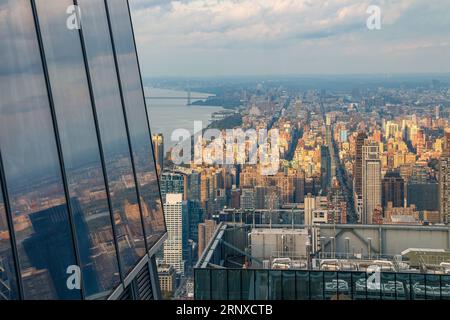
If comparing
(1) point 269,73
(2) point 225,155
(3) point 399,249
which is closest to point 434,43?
(1) point 269,73

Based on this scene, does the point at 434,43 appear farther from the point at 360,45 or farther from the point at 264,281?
the point at 264,281

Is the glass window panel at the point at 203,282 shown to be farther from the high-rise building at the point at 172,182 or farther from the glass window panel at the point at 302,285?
the high-rise building at the point at 172,182

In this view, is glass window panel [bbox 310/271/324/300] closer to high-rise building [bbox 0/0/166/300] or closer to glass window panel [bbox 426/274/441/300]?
glass window panel [bbox 426/274/441/300]

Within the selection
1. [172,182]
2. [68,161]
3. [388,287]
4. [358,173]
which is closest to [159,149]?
[172,182]

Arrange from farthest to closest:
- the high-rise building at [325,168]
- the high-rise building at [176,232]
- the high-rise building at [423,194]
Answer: the high-rise building at [325,168] → the high-rise building at [423,194] → the high-rise building at [176,232]

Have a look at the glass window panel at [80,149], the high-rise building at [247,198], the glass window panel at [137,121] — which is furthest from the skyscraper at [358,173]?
the glass window panel at [80,149]

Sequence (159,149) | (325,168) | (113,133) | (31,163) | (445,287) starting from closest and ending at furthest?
(31,163) < (113,133) < (445,287) < (159,149) < (325,168)

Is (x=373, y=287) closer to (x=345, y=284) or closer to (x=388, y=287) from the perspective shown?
(x=388, y=287)
